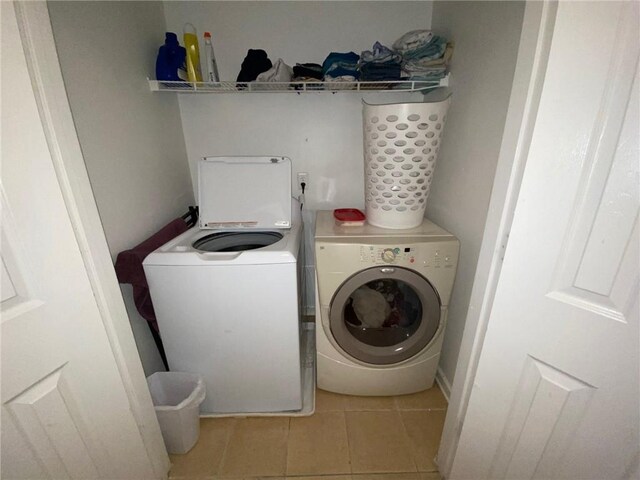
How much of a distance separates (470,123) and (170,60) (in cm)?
158

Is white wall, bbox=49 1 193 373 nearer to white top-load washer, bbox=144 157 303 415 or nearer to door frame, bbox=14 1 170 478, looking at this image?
white top-load washer, bbox=144 157 303 415

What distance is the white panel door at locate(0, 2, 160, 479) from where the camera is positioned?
560mm

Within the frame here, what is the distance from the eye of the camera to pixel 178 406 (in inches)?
44.6

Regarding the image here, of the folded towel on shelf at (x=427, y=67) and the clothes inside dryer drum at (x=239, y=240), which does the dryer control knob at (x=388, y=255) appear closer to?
the clothes inside dryer drum at (x=239, y=240)

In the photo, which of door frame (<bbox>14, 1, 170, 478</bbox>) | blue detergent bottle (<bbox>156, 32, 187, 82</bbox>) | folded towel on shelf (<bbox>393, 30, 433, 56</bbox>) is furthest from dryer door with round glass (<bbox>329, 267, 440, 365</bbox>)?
blue detergent bottle (<bbox>156, 32, 187, 82</bbox>)

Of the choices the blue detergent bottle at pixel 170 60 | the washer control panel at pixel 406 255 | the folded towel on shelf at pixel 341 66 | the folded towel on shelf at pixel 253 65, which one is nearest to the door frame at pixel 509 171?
the washer control panel at pixel 406 255

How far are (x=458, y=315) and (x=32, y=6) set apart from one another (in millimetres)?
1850

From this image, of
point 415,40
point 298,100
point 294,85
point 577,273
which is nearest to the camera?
point 577,273

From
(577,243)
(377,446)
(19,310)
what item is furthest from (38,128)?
(377,446)

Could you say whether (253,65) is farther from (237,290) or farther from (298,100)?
(237,290)

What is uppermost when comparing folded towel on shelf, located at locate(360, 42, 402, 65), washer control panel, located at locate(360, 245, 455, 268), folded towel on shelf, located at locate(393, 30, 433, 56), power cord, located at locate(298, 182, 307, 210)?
folded towel on shelf, located at locate(393, 30, 433, 56)

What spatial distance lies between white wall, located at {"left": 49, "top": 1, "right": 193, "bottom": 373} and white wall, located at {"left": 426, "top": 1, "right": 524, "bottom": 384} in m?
1.62

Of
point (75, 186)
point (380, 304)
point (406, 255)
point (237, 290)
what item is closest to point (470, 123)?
point (406, 255)

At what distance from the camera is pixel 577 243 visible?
595 millimetres
